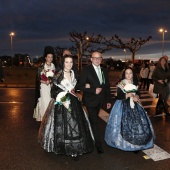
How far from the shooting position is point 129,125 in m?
4.62

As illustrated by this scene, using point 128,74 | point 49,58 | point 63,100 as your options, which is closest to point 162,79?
point 128,74

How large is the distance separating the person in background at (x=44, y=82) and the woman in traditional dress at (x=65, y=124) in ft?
6.11

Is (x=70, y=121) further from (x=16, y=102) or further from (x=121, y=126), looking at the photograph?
(x=16, y=102)

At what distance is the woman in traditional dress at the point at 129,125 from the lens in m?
4.56

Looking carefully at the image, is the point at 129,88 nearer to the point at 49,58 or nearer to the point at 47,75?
the point at 47,75

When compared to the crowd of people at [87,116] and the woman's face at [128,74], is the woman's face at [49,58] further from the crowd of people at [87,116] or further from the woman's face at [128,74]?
the woman's face at [128,74]

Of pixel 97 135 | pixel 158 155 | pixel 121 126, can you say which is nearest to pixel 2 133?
pixel 97 135

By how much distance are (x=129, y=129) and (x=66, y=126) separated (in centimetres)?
113

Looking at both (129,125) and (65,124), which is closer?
(65,124)

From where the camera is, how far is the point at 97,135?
4.81 metres

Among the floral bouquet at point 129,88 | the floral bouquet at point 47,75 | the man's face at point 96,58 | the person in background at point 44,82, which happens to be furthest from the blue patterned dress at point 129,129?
the person in background at point 44,82

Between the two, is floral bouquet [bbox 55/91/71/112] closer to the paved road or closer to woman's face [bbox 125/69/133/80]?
the paved road

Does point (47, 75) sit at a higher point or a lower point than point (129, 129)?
higher

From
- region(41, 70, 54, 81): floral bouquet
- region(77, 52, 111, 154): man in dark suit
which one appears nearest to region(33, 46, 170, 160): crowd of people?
region(77, 52, 111, 154): man in dark suit
